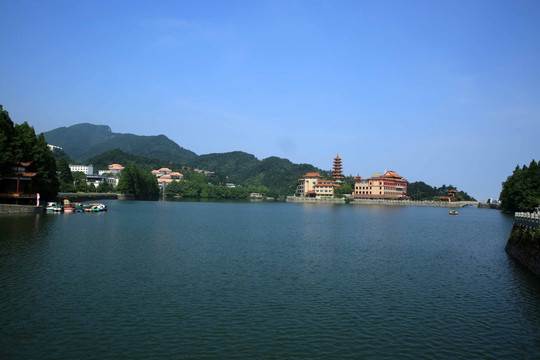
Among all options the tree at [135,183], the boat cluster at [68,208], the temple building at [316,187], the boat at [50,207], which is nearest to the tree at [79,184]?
the tree at [135,183]

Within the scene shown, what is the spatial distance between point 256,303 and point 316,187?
157530 mm

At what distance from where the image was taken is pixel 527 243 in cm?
2617

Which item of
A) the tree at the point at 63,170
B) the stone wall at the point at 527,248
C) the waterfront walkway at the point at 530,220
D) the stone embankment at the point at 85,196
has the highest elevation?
the tree at the point at 63,170

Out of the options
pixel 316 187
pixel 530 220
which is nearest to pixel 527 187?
pixel 530 220

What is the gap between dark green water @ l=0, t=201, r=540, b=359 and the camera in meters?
12.5

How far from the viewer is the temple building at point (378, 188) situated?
164000mm

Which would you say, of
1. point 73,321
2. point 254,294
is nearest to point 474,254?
point 254,294

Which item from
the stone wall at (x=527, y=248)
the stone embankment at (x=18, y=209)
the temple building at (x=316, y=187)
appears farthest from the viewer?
the temple building at (x=316, y=187)

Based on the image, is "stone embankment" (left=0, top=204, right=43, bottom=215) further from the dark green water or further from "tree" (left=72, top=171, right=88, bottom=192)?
"tree" (left=72, top=171, right=88, bottom=192)

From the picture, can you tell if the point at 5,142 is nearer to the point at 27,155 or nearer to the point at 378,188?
the point at 27,155

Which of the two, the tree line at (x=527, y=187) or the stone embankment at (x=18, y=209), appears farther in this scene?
the tree line at (x=527, y=187)

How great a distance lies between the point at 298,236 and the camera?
4109 cm

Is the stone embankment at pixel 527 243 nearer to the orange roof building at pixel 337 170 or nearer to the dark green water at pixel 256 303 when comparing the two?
the dark green water at pixel 256 303

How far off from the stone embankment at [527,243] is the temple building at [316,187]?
447ft
